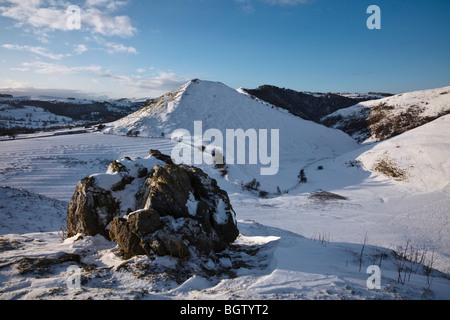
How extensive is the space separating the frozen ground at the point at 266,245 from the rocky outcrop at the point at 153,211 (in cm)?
35

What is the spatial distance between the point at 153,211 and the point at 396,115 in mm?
52595

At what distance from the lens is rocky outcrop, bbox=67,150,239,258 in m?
4.66

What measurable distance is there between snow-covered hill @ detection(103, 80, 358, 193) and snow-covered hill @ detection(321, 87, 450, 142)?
906 centimetres

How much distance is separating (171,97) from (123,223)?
34.9 meters

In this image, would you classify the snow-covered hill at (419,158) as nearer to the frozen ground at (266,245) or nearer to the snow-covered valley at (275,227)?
the snow-covered valley at (275,227)

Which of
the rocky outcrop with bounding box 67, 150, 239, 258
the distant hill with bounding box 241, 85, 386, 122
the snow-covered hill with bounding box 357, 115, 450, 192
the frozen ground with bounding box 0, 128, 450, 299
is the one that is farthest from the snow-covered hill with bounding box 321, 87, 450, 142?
the rocky outcrop with bounding box 67, 150, 239, 258

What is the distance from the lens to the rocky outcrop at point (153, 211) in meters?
4.66

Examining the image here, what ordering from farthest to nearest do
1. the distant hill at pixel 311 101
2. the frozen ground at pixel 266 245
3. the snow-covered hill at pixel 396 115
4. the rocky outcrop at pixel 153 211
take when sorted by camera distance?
the distant hill at pixel 311 101 → the snow-covered hill at pixel 396 115 → the rocky outcrop at pixel 153 211 → the frozen ground at pixel 266 245

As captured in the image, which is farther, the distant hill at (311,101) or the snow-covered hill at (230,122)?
the distant hill at (311,101)

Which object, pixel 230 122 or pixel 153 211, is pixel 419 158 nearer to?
pixel 230 122

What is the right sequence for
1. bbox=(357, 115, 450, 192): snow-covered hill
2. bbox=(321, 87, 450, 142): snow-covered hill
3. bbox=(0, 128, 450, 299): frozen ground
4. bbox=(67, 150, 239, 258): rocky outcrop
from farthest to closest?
bbox=(321, 87, 450, 142): snow-covered hill
bbox=(357, 115, 450, 192): snow-covered hill
bbox=(67, 150, 239, 258): rocky outcrop
bbox=(0, 128, 450, 299): frozen ground

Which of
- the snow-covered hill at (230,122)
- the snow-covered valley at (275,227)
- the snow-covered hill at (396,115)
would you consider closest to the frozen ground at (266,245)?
the snow-covered valley at (275,227)

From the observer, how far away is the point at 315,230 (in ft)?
31.8

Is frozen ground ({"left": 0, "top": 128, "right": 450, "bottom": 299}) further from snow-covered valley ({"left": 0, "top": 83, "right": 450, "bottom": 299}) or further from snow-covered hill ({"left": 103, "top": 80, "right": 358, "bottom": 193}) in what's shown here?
snow-covered hill ({"left": 103, "top": 80, "right": 358, "bottom": 193})
